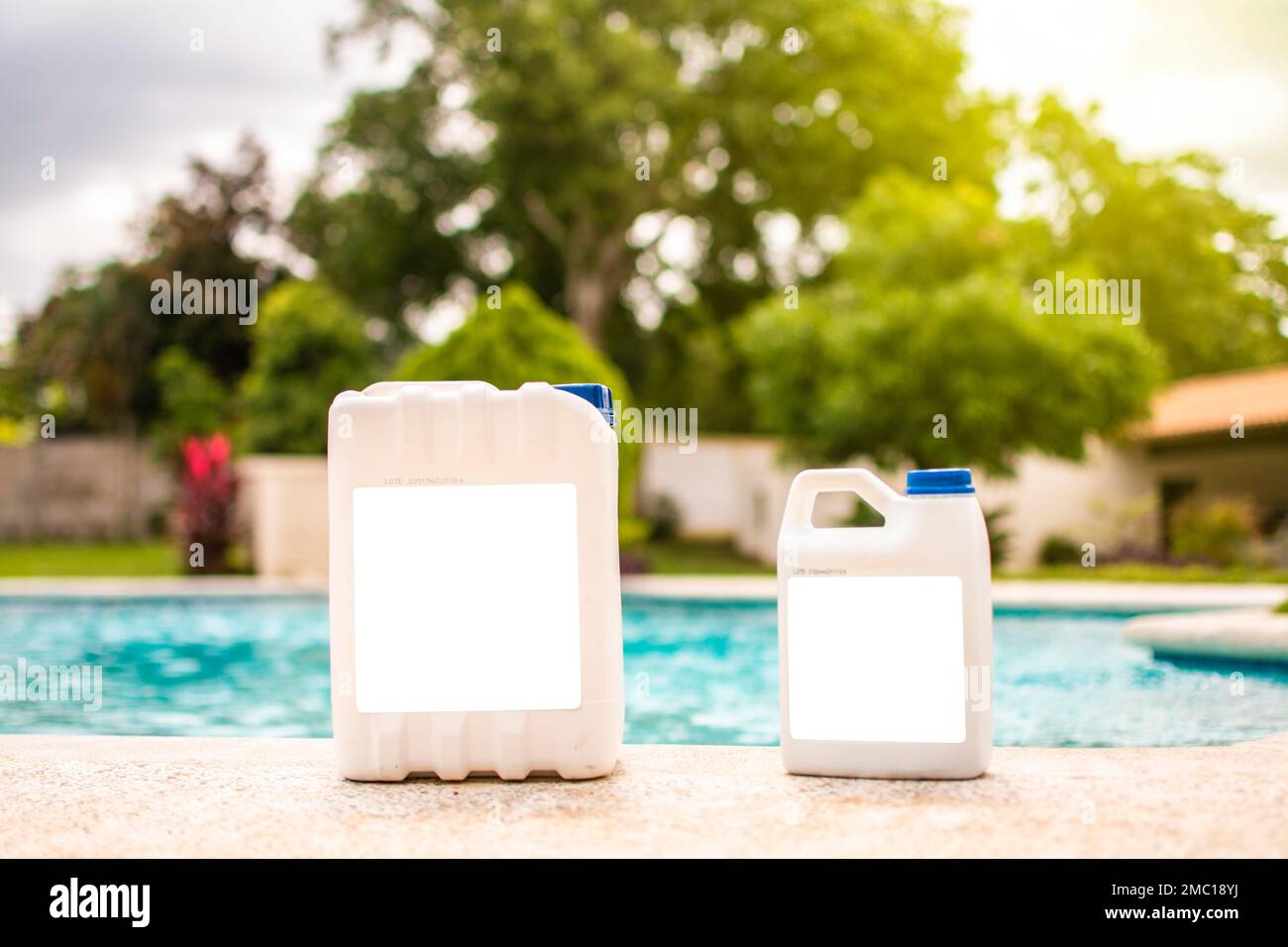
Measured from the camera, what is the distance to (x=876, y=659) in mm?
2734

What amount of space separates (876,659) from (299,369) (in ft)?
55.0

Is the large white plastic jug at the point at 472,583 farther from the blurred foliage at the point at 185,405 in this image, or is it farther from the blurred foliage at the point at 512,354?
the blurred foliage at the point at 185,405

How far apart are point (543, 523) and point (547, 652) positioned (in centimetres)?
28

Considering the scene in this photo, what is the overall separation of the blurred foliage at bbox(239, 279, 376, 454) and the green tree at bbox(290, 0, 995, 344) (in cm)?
302

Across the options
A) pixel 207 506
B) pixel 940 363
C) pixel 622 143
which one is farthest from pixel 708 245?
pixel 207 506

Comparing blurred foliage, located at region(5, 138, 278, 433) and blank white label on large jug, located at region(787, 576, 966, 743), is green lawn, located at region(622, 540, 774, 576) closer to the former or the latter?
blurred foliage, located at region(5, 138, 278, 433)

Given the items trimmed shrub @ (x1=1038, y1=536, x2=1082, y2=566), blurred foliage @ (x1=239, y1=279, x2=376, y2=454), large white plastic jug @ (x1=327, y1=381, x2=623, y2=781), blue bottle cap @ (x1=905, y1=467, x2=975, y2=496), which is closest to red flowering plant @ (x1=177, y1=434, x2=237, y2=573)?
blurred foliage @ (x1=239, y1=279, x2=376, y2=454)

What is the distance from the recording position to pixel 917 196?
15.9m

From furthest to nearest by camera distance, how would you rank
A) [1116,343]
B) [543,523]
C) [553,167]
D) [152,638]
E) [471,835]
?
[553,167] → [1116,343] → [152,638] → [543,523] → [471,835]

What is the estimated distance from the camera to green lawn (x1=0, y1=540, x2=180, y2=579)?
51.6ft

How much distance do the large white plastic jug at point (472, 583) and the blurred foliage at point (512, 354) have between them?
33.7 ft
